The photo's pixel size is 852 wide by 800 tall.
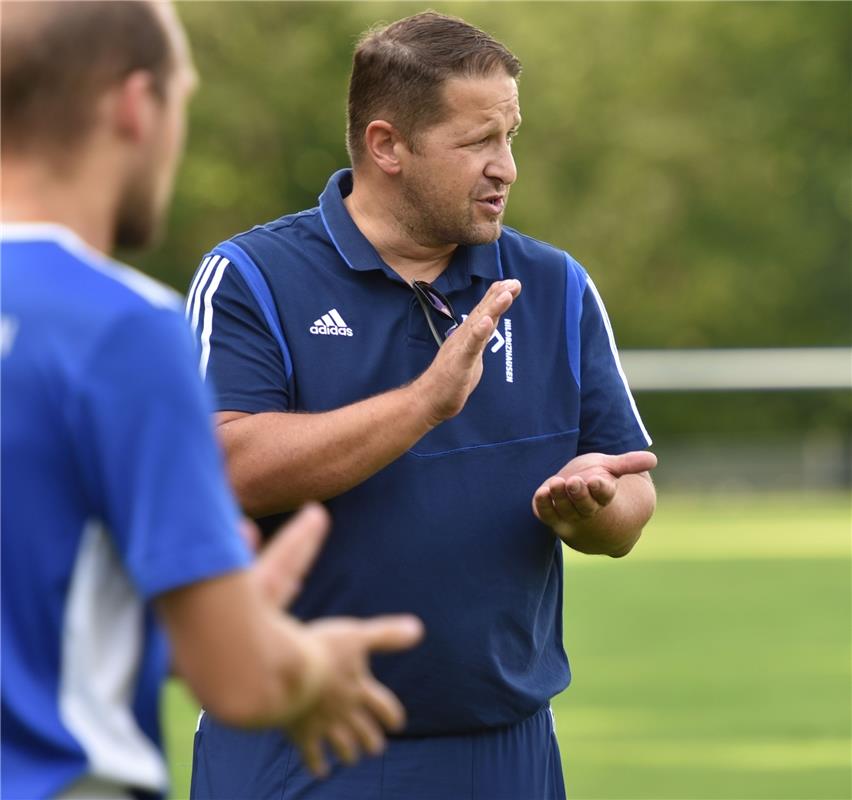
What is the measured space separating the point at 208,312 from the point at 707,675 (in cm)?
830

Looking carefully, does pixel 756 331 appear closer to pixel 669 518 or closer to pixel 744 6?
pixel 744 6

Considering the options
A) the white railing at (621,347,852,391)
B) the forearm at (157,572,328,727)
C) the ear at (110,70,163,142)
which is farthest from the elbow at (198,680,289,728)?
the white railing at (621,347,852,391)

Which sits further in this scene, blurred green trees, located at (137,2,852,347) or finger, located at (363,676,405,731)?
blurred green trees, located at (137,2,852,347)

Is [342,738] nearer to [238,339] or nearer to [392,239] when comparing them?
[238,339]

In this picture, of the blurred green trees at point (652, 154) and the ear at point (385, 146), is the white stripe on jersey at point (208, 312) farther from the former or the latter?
the blurred green trees at point (652, 154)

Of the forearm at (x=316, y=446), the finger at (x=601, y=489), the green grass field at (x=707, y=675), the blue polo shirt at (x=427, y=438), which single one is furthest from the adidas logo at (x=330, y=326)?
the green grass field at (x=707, y=675)

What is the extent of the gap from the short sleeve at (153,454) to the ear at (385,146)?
190 centimetres

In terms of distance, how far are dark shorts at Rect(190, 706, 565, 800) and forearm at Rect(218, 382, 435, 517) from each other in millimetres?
520

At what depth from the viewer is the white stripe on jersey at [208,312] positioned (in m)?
3.77

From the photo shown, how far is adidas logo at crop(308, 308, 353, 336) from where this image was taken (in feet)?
12.5

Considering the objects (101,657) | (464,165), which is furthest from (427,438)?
(101,657)

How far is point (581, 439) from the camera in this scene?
4066 mm

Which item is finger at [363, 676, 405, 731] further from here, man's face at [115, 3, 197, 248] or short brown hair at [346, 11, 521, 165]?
short brown hair at [346, 11, 521, 165]

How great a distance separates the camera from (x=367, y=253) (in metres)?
3.92
